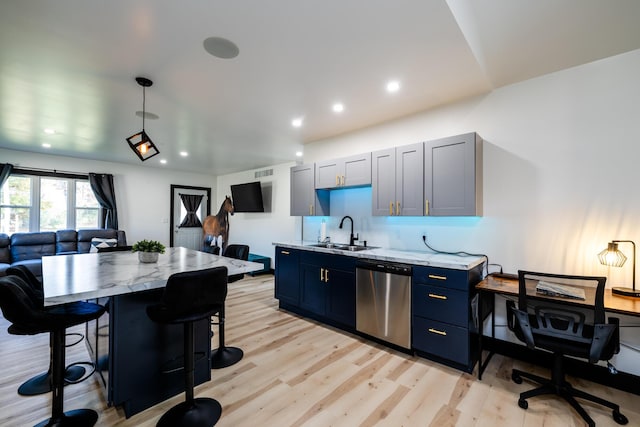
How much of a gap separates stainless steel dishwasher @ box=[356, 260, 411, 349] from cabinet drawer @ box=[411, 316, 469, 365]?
3.8 inches

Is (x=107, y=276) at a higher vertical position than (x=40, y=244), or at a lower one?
higher

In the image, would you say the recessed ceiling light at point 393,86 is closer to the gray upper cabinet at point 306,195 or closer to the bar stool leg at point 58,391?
the gray upper cabinet at point 306,195

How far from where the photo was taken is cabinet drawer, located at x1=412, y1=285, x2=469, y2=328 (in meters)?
2.40

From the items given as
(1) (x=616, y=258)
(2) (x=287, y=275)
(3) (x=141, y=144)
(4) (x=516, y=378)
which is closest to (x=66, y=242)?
(3) (x=141, y=144)

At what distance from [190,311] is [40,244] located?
5732 millimetres

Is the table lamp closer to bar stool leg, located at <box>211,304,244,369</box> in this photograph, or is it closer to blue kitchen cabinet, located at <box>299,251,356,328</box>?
blue kitchen cabinet, located at <box>299,251,356,328</box>

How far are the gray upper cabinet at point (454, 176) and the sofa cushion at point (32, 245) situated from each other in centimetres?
692

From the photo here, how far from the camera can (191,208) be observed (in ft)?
26.1

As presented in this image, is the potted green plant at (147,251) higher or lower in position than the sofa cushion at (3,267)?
higher

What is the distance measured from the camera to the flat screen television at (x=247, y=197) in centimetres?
682

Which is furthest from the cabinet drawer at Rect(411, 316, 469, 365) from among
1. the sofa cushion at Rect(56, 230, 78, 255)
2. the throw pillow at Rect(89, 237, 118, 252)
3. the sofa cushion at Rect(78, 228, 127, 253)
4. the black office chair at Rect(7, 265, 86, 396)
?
the sofa cushion at Rect(56, 230, 78, 255)

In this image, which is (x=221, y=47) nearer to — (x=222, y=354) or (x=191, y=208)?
(x=222, y=354)

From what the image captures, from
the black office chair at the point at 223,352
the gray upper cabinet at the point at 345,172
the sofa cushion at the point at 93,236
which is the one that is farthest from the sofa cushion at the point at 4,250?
the gray upper cabinet at the point at 345,172

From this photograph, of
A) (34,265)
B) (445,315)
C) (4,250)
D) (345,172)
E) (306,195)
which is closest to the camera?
(445,315)
